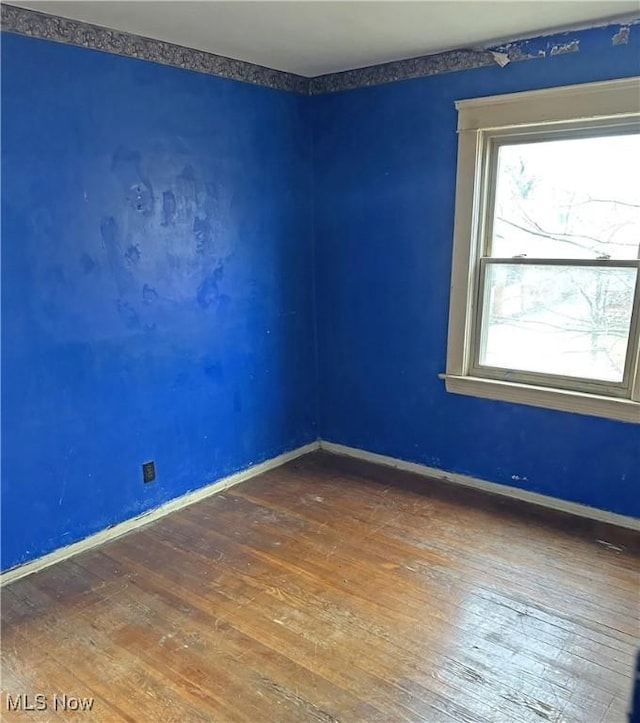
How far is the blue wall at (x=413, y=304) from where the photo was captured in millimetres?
2982

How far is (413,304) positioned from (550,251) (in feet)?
2.67

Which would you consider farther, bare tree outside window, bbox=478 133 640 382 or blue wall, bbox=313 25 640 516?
blue wall, bbox=313 25 640 516

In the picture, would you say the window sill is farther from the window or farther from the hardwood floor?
the hardwood floor

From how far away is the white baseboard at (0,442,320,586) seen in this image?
104 inches

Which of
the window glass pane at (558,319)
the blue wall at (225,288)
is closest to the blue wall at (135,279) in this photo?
the blue wall at (225,288)

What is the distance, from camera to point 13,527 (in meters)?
2.56

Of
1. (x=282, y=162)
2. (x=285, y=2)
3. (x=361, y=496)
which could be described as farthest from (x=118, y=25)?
(x=361, y=496)

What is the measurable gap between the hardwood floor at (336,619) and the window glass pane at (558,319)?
81 cm

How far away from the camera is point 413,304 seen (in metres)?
3.47

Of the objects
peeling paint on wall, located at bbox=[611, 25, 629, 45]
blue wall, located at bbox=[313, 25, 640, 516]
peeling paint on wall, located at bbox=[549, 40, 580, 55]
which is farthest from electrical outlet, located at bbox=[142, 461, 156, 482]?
peeling paint on wall, located at bbox=[611, 25, 629, 45]

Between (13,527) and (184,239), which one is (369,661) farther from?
(184,239)

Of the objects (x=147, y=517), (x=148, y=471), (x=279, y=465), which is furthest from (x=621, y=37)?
(x=147, y=517)

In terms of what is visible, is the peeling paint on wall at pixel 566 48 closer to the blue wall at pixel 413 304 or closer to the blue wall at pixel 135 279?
the blue wall at pixel 413 304

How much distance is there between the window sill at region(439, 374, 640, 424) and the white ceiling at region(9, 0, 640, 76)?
172 centimetres
